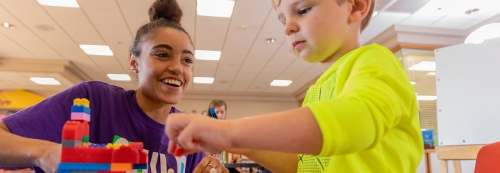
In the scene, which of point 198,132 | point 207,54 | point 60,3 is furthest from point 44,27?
point 198,132

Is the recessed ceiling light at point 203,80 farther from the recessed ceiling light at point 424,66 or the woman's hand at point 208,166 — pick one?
the woman's hand at point 208,166

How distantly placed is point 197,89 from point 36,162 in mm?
11868

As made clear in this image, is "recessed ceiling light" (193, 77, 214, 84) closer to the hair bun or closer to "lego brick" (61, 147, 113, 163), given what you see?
the hair bun

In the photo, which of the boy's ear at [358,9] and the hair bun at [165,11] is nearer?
the boy's ear at [358,9]

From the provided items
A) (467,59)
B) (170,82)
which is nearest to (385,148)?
(170,82)

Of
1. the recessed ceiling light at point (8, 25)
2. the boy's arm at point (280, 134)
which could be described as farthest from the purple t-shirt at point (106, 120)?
the recessed ceiling light at point (8, 25)

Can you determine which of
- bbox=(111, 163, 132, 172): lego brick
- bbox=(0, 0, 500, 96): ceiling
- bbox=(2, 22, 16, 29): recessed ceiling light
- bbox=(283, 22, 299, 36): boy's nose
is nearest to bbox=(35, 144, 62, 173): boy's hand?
bbox=(111, 163, 132, 172): lego brick

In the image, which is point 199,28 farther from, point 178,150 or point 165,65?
point 178,150

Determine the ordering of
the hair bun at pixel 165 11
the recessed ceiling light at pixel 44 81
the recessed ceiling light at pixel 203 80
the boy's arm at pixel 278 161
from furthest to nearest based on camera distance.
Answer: the recessed ceiling light at pixel 203 80, the recessed ceiling light at pixel 44 81, the hair bun at pixel 165 11, the boy's arm at pixel 278 161

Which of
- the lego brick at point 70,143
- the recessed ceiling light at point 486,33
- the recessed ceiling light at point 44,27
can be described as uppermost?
the recessed ceiling light at point 44,27

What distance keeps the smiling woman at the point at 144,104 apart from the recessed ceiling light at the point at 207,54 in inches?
241

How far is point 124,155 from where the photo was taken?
574 millimetres

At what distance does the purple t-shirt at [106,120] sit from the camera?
101 cm

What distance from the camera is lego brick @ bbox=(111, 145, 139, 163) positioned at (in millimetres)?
568
